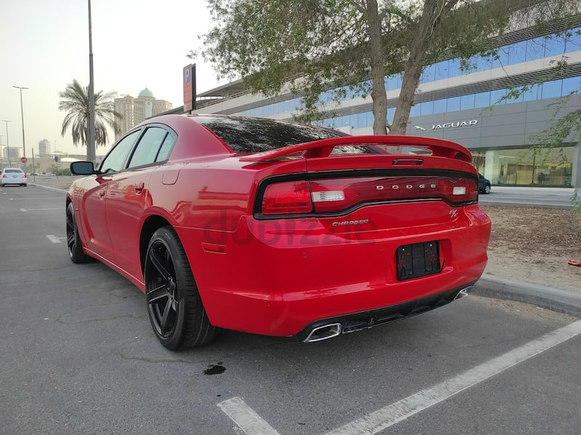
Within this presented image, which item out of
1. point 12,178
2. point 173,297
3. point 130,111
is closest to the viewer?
point 173,297

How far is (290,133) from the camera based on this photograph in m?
3.31

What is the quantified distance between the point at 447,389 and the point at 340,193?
1264mm

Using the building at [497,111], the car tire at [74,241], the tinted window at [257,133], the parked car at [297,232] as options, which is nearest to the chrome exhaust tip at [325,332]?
the parked car at [297,232]

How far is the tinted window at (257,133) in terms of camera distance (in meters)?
2.84

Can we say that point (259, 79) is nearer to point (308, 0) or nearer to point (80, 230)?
point (308, 0)

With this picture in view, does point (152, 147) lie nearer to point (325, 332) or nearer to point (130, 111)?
point (325, 332)

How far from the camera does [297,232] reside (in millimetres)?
2045

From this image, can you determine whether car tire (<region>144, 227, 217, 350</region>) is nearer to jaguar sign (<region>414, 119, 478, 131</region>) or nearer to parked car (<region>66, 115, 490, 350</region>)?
parked car (<region>66, 115, 490, 350</region>)

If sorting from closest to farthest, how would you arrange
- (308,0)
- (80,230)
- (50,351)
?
(50,351) → (80,230) → (308,0)

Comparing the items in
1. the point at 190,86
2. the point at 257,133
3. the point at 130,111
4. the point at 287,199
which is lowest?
the point at 287,199

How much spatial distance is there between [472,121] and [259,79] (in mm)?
28358

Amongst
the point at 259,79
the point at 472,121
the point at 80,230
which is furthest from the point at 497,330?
the point at 472,121

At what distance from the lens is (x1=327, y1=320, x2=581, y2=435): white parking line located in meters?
2.01

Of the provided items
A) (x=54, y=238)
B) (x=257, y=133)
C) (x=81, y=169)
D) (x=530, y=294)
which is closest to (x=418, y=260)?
(x=257, y=133)
